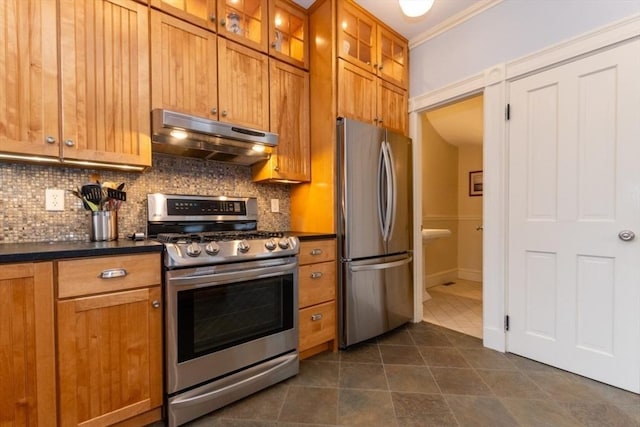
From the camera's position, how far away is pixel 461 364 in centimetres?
204

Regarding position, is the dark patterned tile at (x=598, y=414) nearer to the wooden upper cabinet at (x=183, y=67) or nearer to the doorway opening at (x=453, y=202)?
the doorway opening at (x=453, y=202)

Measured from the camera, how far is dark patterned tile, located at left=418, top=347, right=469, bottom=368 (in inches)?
80.7

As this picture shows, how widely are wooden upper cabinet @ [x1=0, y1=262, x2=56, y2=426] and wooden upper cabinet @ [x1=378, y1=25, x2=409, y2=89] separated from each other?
269 cm

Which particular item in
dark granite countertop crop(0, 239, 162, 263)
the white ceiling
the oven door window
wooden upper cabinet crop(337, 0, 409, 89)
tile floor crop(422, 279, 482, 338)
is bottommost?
tile floor crop(422, 279, 482, 338)

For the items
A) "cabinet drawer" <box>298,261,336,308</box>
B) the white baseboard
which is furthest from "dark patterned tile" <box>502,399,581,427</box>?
the white baseboard

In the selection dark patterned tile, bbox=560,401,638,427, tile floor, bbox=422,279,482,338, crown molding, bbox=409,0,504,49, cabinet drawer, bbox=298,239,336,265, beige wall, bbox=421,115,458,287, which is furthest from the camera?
beige wall, bbox=421,115,458,287

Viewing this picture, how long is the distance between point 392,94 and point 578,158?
4.94 feet

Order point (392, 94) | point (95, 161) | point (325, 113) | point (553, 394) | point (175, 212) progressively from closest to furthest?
1. point (95, 161)
2. point (553, 394)
3. point (175, 212)
4. point (325, 113)
5. point (392, 94)

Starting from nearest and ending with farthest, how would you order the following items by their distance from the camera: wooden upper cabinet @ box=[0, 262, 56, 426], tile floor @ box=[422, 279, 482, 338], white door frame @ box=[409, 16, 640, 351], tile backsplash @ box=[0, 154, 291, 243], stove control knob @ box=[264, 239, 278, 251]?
wooden upper cabinet @ box=[0, 262, 56, 426]
tile backsplash @ box=[0, 154, 291, 243]
stove control knob @ box=[264, 239, 278, 251]
white door frame @ box=[409, 16, 640, 351]
tile floor @ box=[422, 279, 482, 338]

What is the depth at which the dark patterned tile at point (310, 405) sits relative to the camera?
151 cm

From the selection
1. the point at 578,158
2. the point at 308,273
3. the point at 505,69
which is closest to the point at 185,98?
the point at 308,273

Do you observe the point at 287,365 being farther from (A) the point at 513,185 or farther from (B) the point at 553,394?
(A) the point at 513,185

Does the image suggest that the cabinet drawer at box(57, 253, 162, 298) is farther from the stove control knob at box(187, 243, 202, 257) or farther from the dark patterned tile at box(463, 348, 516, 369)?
the dark patterned tile at box(463, 348, 516, 369)

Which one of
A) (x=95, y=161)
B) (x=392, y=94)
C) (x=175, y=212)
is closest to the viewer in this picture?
(x=95, y=161)
